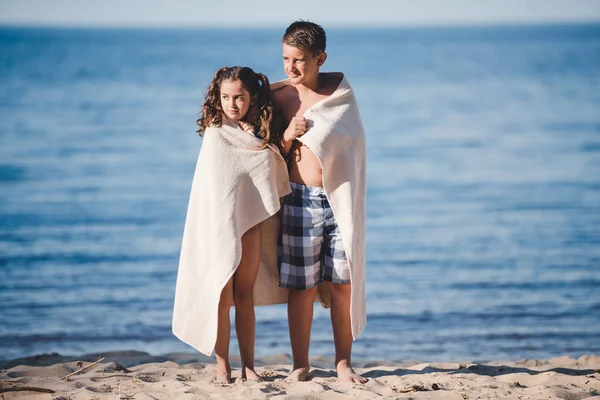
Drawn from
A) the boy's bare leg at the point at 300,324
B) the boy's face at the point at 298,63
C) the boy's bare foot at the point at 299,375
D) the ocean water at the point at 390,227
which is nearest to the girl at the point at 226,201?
the boy's face at the point at 298,63

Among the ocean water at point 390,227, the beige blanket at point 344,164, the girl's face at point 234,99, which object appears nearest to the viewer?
the girl's face at point 234,99

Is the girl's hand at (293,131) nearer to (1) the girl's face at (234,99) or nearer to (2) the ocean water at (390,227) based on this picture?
(1) the girl's face at (234,99)

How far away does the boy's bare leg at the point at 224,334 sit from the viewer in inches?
180

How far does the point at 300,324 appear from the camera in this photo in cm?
479

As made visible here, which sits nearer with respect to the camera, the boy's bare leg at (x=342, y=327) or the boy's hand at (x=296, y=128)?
the boy's hand at (x=296, y=128)

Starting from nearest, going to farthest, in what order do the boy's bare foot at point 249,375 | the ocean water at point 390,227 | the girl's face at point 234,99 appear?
the girl's face at point 234,99
the boy's bare foot at point 249,375
the ocean water at point 390,227

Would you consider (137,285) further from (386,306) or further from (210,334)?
(210,334)

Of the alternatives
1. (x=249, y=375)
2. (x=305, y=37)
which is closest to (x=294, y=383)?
(x=249, y=375)

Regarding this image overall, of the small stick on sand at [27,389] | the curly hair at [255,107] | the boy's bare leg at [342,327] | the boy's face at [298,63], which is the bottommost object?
the small stick on sand at [27,389]

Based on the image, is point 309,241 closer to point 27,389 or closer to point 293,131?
point 293,131

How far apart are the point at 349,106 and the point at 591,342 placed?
333 cm

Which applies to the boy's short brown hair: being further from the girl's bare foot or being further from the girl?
the girl's bare foot

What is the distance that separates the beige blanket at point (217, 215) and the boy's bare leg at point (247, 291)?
0.32ft

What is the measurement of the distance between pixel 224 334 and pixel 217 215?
0.62 metres
